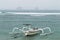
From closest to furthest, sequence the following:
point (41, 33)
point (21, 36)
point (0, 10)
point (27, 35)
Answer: point (27, 35) → point (21, 36) → point (41, 33) → point (0, 10)

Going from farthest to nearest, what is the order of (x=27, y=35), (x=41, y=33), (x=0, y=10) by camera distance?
(x=0, y=10), (x=41, y=33), (x=27, y=35)

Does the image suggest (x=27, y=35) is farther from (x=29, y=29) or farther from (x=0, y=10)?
(x=0, y=10)

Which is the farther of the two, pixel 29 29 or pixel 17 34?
pixel 17 34

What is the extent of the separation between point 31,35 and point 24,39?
0.67m

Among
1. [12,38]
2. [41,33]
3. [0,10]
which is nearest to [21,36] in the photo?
[12,38]

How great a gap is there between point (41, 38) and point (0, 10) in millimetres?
60097

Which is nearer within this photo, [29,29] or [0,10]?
[29,29]

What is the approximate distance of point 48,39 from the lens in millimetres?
15773

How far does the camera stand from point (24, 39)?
15.5 m

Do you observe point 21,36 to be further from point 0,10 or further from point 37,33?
point 0,10

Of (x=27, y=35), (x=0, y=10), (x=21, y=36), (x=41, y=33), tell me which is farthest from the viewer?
(x=0, y=10)

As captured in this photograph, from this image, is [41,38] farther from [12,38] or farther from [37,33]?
[12,38]

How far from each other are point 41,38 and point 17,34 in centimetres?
246


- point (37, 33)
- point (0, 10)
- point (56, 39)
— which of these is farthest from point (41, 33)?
point (0, 10)
